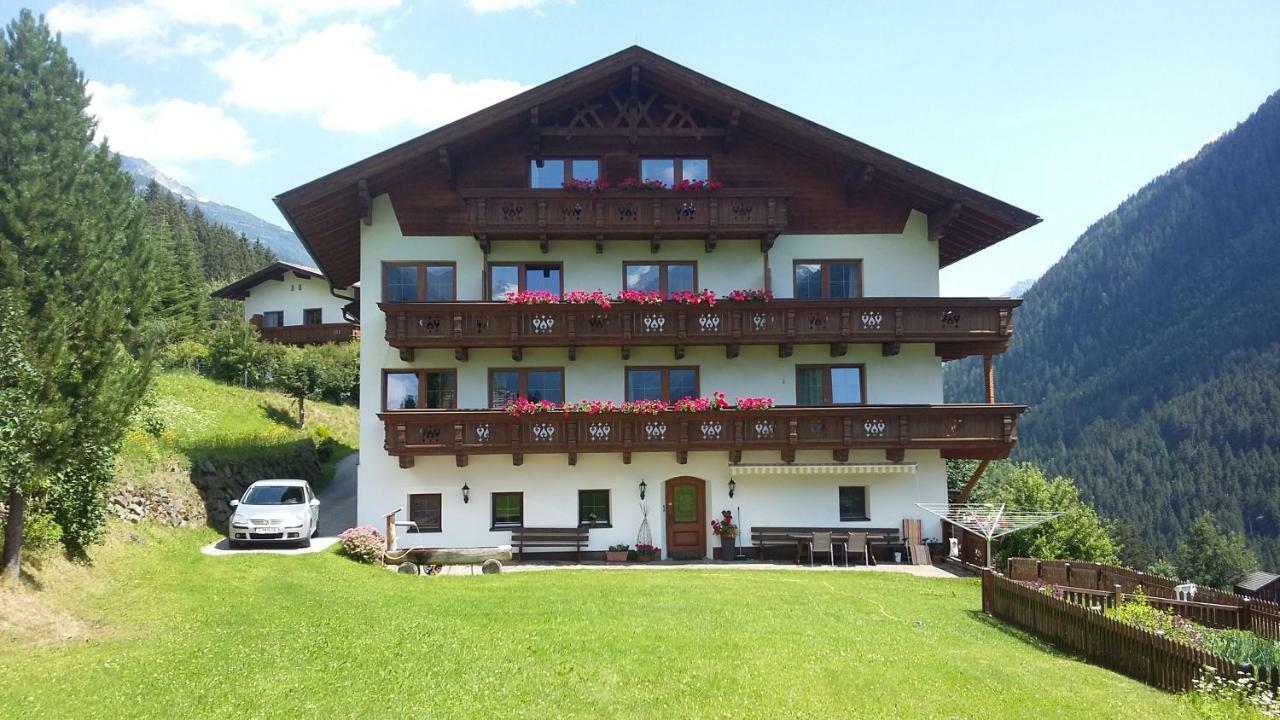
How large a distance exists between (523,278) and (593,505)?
270 inches

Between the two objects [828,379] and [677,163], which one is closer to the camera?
[828,379]

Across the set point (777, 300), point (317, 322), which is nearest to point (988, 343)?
point (777, 300)

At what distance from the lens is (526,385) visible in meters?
23.3

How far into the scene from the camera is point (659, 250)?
23.8 meters

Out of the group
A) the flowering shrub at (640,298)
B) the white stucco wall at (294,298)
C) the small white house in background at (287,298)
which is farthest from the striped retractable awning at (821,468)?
the white stucco wall at (294,298)

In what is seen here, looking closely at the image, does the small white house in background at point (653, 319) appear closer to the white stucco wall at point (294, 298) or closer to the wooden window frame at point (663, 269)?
the wooden window frame at point (663, 269)

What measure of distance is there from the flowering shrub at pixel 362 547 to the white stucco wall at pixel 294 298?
1155 inches

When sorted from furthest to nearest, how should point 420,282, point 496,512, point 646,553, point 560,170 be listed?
1. point 560,170
2. point 420,282
3. point 496,512
4. point 646,553

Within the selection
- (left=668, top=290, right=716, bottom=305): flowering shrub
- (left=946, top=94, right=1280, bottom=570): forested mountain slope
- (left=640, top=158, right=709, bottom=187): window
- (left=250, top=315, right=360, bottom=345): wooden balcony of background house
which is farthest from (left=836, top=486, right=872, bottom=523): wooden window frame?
(left=946, top=94, right=1280, bottom=570): forested mountain slope

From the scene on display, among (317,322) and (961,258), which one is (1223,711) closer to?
(961,258)

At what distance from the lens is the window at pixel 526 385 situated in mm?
23250

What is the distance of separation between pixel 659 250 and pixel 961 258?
1038cm

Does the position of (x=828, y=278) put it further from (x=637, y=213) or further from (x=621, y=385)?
(x=621, y=385)

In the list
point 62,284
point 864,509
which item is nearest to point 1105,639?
point 864,509
